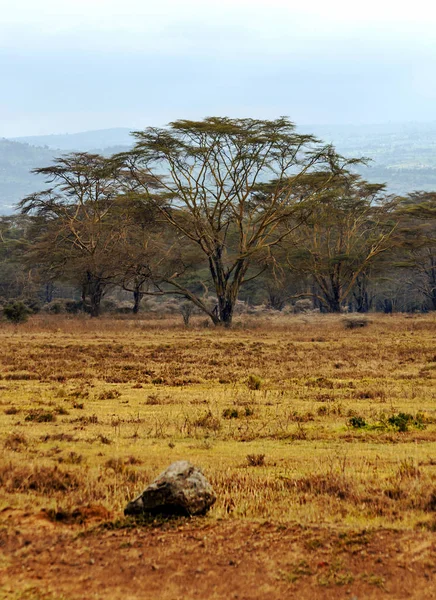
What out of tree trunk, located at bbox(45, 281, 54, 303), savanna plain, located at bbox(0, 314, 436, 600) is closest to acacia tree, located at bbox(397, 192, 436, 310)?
savanna plain, located at bbox(0, 314, 436, 600)

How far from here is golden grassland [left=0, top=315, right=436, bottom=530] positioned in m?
7.37

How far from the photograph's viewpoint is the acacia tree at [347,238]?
155 ft

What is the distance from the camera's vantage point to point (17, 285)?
204 feet

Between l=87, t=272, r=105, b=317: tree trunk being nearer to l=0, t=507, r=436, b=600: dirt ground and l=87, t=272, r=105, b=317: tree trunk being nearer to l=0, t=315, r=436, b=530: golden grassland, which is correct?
l=0, t=315, r=436, b=530: golden grassland

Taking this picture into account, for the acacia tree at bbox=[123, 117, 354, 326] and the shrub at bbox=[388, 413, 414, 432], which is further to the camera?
the acacia tree at bbox=[123, 117, 354, 326]

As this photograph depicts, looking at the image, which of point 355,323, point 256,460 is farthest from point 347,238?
point 256,460

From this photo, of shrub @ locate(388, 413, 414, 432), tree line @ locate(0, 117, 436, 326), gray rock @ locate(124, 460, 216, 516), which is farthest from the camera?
tree line @ locate(0, 117, 436, 326)

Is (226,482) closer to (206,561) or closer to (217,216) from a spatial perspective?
(206,561)

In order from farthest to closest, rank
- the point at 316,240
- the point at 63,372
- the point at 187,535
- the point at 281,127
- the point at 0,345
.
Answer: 1. the point at 316,240
2. the point at 281,127
3. the point at 0,345
4. the point at 63,372
5. the point at 187,535

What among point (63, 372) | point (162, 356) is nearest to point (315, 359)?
point (162, 356)

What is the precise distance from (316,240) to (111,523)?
47444 mm

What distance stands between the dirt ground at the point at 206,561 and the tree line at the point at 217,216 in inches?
1146

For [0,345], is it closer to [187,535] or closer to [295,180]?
[295,180]

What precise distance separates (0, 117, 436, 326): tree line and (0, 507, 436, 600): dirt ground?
29107 millimetres
